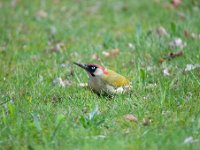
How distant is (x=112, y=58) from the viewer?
6.46 meters

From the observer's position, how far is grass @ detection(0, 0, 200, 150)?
4.04 metres

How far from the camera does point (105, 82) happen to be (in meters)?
5.08

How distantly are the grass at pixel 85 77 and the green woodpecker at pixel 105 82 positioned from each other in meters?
0.10

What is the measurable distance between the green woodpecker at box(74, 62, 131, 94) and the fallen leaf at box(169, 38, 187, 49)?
1.36 metres

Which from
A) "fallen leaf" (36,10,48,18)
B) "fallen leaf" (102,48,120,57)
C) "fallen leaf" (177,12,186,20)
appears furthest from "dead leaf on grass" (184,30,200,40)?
"fallen leaf" (36,10,48,18)

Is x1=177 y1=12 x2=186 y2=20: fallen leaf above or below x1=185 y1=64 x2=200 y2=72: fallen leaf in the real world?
below

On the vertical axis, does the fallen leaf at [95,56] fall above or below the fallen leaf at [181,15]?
above

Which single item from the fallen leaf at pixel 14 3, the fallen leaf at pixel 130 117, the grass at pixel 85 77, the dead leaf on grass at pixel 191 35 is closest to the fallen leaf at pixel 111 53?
the grass at pixel 85 77

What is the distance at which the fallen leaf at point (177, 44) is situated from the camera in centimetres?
632

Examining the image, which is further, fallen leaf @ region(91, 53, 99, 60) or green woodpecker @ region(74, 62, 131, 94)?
fallen leaf @ region(91, 53, 99, 60)

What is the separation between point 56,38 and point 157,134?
3655 mm

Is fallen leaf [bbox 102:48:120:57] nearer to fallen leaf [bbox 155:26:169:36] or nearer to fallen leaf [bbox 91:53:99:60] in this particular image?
fallen leaf [bbox 91:53:99:60]

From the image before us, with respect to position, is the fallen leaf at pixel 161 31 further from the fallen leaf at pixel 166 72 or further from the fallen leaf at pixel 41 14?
the fallen leaf at pixel 41 14

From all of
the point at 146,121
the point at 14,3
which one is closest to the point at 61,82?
the point at 146,121
